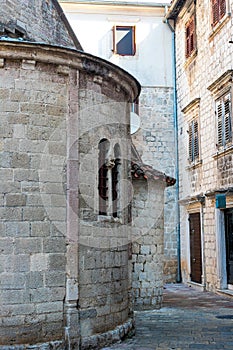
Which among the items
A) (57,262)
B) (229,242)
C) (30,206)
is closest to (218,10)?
(229,242)

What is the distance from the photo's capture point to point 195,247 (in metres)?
16.0

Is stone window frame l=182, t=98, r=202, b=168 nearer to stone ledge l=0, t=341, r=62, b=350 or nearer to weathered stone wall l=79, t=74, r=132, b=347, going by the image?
weathered stone wall l=79, t=74, r=132, b=347

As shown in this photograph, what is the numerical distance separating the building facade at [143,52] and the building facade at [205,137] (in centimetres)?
50

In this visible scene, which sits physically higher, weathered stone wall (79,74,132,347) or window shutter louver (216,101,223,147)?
window shutter louver (216,101,223,147)

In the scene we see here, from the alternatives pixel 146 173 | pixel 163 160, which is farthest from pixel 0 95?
pixel 163 160

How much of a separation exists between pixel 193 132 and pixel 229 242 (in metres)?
4.17

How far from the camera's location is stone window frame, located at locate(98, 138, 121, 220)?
26.0 feet

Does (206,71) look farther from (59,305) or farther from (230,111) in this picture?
(59,305)

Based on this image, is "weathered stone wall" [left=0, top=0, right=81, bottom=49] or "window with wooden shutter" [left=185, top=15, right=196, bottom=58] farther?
"window with wooden shutter" [left=185, top=15, right=196, bottom=58]

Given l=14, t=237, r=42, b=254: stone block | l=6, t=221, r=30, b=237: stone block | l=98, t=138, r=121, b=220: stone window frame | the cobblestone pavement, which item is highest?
l=98, t=138, r=121, b=220: stone window frame

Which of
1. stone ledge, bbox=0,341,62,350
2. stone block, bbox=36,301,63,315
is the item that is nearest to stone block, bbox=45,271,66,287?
stone block, bbox=36,301,63,315

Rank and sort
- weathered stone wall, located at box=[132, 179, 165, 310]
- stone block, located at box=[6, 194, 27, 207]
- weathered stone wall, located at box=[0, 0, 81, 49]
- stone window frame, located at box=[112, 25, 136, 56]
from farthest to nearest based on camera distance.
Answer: stone window frame, located at box=[112, 25, 136, 56]
weathered stone wall, located at box=[132, 179, 165, 310]
weathered stone wall, located at box=[0, 0, 81, 49]
stone block, located at box=[6, 194, 27, 207]

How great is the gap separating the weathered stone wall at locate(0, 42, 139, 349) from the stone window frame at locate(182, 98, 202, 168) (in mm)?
8620

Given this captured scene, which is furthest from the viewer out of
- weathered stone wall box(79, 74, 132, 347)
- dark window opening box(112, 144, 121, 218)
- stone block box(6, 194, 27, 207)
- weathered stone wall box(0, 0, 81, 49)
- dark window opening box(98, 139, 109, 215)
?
weathered stone wall box(0, 0, 81, 49)
